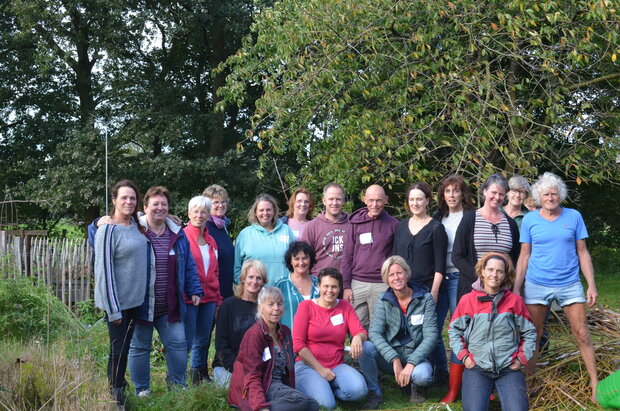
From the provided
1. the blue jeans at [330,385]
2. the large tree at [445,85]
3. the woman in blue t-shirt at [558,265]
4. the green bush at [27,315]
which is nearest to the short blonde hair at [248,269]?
the blue jeans at [330,385]

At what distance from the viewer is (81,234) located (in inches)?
661

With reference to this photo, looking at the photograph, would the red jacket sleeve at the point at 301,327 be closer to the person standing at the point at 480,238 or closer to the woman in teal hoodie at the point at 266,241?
the woman in teal hoodie at the point at 266,241

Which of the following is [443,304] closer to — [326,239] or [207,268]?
[326,239]

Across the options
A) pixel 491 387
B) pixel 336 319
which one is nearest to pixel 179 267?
pixel 336 319

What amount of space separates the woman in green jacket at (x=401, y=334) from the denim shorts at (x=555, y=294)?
699 millimetres

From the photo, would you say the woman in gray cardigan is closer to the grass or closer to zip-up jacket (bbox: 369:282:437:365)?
the grass

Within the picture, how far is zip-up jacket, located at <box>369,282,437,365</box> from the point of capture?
192 inches

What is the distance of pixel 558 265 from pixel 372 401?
160 cm

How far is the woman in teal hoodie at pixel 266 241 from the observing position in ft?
17.6

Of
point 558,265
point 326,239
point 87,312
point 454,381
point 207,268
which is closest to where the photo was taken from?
point 558,265

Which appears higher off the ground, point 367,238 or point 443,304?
point 367,238

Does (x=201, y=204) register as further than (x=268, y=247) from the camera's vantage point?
No

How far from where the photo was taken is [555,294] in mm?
4523

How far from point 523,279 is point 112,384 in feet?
9.37
